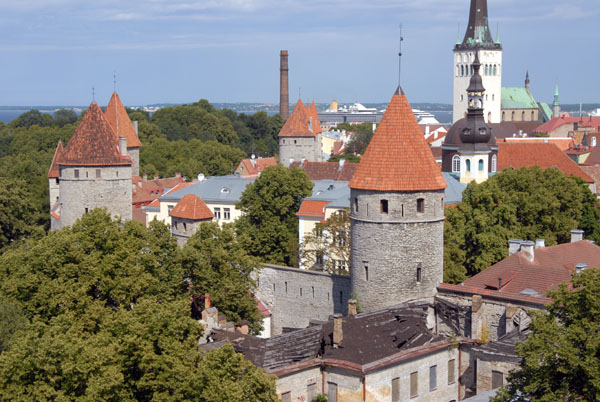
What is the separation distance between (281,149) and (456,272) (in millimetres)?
43568

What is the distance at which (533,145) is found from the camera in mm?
62688

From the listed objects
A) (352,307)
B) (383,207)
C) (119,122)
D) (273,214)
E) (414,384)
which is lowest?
(414,384)

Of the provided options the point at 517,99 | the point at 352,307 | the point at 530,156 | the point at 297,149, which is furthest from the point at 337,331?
the point at 517,99

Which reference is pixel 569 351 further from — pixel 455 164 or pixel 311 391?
pixel 455 164

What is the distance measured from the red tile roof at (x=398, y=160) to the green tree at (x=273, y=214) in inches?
522

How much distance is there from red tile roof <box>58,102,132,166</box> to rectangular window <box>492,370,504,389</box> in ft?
88.3

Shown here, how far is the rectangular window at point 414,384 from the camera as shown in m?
26.5

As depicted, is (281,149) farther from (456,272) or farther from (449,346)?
(449,346)

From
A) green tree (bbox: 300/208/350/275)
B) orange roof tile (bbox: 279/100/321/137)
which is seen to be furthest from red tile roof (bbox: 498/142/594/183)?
green tree (bbox: 300/208/350/275)

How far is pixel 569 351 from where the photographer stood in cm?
1897

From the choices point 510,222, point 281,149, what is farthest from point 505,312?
point 281,149

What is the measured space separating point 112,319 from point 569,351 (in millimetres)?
12306

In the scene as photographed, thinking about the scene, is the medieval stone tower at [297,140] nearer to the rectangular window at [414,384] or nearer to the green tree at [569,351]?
the rectangular window at [414,384]

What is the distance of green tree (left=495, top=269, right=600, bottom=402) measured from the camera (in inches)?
742
